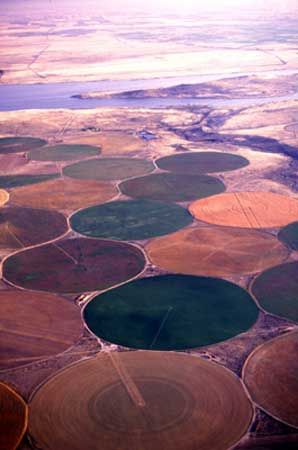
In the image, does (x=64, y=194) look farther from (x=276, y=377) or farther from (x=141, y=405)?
(x=276, y=377)

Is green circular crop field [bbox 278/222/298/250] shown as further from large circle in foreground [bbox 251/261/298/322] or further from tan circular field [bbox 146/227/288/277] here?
large circle in foreground [bbox 251/261/298/322]

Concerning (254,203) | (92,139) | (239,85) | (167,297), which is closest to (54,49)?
(239,85)

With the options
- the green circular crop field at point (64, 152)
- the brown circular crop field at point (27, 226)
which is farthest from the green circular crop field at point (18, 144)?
the brown circular crop field at point (27, 226)

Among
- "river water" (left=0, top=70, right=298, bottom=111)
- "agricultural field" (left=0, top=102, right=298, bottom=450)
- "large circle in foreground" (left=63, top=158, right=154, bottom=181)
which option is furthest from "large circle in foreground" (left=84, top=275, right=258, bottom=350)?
"river water" (left=0, top=70, right=298, bottom=111)

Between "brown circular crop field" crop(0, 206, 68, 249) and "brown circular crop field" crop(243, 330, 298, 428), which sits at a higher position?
"brown circular crop field" crop(243, 330, 298, 428)

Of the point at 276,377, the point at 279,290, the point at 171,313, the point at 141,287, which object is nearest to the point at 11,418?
the point at 171,313

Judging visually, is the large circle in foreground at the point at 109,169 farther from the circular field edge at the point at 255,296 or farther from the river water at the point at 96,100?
the river water at the point at 96,100
